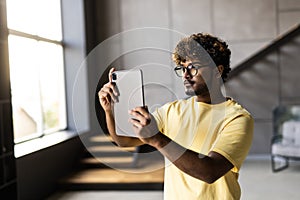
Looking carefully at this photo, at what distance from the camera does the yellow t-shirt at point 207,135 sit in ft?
3.24

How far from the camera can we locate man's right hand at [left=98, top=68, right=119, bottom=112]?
2.95 ft

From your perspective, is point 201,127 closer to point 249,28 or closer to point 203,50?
point 203,50

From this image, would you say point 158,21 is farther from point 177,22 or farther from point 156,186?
point 156,186

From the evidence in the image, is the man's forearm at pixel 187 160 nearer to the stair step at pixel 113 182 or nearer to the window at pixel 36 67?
the stair step at pixel 113 182

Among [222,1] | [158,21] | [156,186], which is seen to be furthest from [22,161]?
[222,1]

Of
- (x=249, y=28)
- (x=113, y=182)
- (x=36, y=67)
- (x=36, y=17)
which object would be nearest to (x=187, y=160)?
(x=113, y=182)

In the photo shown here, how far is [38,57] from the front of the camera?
5324 millimetres

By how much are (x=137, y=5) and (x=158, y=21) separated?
1.39ft

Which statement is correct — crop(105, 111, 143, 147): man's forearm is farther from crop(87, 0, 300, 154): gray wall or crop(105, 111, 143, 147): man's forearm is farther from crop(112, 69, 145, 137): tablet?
crop(87, 0, 300, 154): gray wall

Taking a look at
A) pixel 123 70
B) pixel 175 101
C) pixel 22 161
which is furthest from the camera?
pixel 22 161

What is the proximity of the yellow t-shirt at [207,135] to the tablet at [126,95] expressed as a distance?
0.38 ft

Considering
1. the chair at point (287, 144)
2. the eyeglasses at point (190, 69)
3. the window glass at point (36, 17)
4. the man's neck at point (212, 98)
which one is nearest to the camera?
the eyeglasses at point (190, 69)

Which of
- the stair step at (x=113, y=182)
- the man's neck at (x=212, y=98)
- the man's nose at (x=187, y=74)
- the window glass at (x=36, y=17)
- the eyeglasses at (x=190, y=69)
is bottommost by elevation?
the stair step at (x=113, y=182)

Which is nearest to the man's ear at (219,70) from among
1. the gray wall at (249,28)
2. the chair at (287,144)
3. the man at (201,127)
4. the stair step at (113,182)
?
the man at (201,127)
